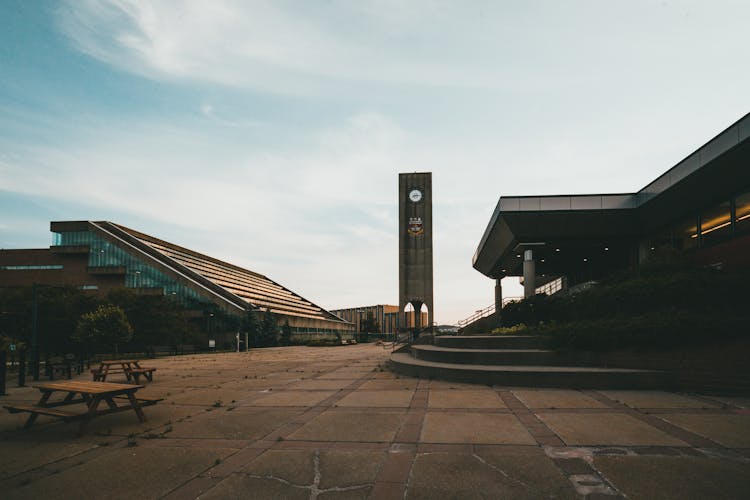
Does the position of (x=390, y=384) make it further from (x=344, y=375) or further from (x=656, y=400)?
(x=656, y=400)

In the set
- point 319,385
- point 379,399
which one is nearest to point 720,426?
point 379,399

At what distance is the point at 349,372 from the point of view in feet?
55.2

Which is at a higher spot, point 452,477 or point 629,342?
point 629,342

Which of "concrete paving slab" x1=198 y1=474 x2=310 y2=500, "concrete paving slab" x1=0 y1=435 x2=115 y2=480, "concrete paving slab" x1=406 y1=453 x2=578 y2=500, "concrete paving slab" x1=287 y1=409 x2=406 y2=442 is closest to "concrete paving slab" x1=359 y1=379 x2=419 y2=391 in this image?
"concrete paving slab" x1=287 y1=409 x2=406 y2=442

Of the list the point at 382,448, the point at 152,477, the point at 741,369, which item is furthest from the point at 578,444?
the point at 741,369

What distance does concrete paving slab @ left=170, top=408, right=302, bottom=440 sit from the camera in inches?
287

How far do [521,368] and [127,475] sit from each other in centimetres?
1034

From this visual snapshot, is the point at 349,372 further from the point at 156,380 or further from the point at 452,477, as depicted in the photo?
the point at 452,477

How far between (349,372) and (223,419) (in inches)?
344

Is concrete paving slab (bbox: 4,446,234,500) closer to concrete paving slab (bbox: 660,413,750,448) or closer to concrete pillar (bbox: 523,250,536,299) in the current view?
concrete paving slab (bbox: 660,413,750,448)

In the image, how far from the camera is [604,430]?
7.09 m

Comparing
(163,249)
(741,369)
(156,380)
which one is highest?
(163,249)

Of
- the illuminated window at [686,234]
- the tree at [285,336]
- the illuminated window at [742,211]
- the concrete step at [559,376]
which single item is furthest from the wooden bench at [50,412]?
the tree at [285,336]

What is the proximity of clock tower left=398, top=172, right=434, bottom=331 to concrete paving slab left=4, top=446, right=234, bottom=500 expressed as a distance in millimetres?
48964
